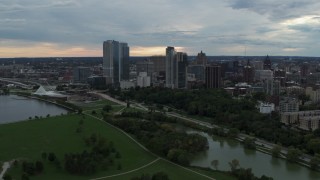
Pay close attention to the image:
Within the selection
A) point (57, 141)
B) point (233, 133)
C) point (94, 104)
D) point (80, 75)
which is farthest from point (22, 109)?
point (80, 75)

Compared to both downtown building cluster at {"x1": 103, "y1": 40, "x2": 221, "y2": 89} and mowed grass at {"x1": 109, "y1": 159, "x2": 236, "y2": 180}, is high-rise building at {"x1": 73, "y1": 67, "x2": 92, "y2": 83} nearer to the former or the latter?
downtown building cluster at {"x1": 103, "y1": 40, "x2": 221, "y2": 89}

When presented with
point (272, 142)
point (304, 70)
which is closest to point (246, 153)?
point (272, 142)

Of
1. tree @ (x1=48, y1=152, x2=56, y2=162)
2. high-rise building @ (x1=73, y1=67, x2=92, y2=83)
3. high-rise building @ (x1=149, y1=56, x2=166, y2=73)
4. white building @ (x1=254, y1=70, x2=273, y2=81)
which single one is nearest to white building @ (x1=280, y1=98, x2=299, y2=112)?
tree @ (x1=48, y1=152, x2=56, y2=162)

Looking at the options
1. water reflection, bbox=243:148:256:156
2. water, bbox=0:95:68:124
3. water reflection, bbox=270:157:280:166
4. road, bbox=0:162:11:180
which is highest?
road, bbox=0:162:11:180

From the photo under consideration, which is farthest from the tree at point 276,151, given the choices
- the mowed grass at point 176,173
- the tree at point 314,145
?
the mowed grass at point 176,173

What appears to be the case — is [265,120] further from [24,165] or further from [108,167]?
[24,165]

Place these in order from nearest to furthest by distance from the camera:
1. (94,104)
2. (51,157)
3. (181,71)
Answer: (51,157), (94,104), (181,71)

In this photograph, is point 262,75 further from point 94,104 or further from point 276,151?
point 276,151
